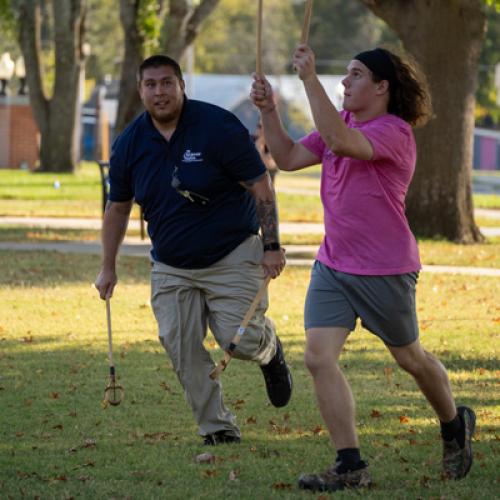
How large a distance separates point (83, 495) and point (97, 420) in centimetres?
196

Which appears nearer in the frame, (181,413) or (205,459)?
(205,459)

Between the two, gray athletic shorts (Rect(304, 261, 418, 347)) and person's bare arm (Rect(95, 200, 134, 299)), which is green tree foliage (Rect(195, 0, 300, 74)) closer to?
person's bare arm (Rect(95, 200, 134, 299))

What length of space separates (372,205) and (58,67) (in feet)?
114

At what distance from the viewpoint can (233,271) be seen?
7.50 m

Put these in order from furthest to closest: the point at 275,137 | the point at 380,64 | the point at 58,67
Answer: the point at 58,67, the point at 275,137, the point at 380,64

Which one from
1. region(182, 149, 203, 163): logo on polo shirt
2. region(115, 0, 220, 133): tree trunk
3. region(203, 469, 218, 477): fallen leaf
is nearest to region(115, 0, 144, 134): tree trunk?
region(115, 0, 220, 133): tree trunk

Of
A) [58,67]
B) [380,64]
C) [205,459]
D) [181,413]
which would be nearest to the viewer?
[380,64]

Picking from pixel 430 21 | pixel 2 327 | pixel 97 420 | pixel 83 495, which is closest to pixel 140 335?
pixel 2 327

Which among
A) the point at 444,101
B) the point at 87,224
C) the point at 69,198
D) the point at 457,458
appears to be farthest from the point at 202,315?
the point at 69,198

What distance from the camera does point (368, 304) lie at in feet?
21.4

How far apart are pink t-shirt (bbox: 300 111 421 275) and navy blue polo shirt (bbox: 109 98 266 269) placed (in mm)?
867

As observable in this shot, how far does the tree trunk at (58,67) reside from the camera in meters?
39.9

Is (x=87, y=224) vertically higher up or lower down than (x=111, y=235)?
lower down

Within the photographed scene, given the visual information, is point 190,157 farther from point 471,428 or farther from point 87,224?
point 87,224
